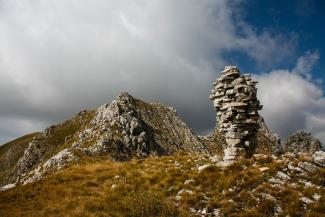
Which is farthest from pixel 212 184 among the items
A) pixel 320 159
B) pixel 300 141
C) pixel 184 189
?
pixel 300 141

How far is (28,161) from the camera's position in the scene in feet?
415

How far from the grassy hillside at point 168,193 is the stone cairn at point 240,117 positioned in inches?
111

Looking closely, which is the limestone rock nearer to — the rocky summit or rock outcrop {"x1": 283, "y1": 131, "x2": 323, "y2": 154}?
the rocky summit

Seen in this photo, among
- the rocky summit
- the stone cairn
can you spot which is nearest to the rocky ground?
the rocky summit

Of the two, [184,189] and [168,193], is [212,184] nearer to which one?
[184,189]

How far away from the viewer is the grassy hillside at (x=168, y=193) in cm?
1806

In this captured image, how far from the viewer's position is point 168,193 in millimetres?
22125

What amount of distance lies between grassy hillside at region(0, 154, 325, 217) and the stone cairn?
9.26 feet

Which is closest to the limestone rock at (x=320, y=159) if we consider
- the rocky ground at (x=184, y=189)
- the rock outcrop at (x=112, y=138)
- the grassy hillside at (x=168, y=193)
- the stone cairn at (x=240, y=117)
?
the rocky ground at (x=184, y=189)

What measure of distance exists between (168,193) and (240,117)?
10.0 m

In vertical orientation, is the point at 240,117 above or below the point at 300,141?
below

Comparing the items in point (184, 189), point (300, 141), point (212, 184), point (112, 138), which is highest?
point (300, 141)

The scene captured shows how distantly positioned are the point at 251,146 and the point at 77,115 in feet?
471

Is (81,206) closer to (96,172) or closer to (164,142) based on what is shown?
(96,172)
